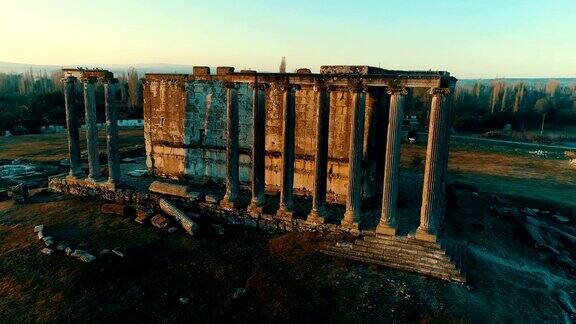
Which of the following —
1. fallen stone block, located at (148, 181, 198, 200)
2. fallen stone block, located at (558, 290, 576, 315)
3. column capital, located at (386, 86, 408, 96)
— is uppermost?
column capital, located at (386, 86, 408, 96)

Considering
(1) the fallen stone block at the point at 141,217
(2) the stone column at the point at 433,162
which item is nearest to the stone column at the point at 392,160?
(2) the stone column at the point at 433,162

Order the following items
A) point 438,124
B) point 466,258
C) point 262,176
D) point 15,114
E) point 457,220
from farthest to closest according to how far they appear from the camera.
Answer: point 15,114, point 457,220, point 262,176, point 466,258, point 438,124

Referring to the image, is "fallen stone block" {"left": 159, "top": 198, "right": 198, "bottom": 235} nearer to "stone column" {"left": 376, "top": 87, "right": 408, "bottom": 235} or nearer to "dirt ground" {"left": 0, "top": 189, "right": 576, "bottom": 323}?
"dirt ground" {"left": 0, "top": 189, "right": 576, "bottom": 323}

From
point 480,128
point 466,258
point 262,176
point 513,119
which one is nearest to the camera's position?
point 466,258

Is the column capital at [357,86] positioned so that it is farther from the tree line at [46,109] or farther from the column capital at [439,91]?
the tree line at [46,109]

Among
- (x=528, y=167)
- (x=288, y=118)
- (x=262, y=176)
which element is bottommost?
(x=528, y=167)

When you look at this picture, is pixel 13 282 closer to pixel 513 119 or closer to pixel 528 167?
pixel 528 167

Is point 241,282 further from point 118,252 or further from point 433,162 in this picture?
point 433,162

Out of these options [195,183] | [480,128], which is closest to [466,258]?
[195,183]

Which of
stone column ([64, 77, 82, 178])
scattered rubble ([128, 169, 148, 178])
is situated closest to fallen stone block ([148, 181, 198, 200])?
scattered rubble ([128, 169, 148, 178])
